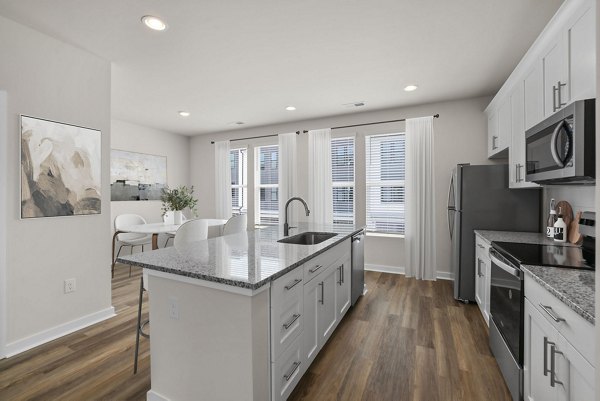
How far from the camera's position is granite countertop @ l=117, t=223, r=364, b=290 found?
1.38 m

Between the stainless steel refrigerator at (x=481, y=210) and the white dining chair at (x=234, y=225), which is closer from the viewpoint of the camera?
the stainless steel refrigerator at (x=481, y=210)

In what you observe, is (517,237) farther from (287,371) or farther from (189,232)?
(189,232)

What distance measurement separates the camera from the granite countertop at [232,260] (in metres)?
1.38

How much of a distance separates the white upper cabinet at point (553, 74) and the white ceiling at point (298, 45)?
0.99 ft

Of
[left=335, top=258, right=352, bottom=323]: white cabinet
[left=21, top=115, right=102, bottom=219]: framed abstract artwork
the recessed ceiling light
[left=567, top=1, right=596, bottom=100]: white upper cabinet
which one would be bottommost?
[left=335, top=258, right=352, bottom=323]: white cabinet

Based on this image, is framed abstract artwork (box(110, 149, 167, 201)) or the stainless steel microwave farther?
framed abstract artwork (box(110, 149, 167, 201))

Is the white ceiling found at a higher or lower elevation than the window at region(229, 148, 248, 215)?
higher

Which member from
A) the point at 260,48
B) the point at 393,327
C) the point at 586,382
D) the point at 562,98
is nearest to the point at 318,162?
the point at 260,48

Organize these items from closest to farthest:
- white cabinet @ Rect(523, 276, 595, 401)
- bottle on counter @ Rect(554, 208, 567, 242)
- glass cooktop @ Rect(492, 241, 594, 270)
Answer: white cabinet @ Rect(523, 276, 595, 401), glass cooktop @ Rect(492, 241, 594, 270), bottle on counter @ Rect(554, 208, 567, 242)

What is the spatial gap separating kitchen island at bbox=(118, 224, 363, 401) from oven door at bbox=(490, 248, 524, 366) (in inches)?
46.5

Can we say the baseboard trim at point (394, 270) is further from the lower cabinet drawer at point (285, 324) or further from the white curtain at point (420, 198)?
the lower cabinet drawer at point (285, 324)

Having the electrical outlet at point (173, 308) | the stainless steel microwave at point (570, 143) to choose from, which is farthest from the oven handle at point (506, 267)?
the electrical outlet at point (173, 308)

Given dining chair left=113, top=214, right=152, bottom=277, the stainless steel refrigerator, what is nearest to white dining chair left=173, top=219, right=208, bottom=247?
dining chair left=113, top=214, right=152, bottom=277

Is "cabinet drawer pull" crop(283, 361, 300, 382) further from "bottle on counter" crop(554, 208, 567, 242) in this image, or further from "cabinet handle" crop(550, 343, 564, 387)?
"bottle on counter" crop(554, 208, 567, 242)
